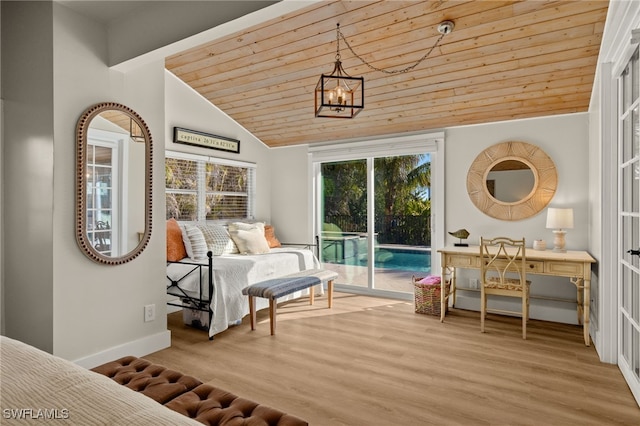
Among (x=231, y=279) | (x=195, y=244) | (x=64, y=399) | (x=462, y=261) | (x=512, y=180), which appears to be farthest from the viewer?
(x=512, y=180)

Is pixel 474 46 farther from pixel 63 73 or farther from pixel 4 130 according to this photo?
pixel 4 130

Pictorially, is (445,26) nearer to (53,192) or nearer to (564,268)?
(564,268)

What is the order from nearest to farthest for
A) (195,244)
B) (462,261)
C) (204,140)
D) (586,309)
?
1. (586,309)
2. (462,261)
3. (195,244)
4. (204,140)

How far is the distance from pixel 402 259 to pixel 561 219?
1890 mm

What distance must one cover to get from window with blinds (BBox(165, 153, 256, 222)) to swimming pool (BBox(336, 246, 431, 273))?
1.98 meters

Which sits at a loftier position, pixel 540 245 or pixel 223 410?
pixel 540 245

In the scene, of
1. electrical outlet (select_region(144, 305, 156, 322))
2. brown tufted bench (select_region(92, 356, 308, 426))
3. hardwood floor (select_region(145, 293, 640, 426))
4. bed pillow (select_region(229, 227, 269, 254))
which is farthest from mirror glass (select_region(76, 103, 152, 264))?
bed pillow (select_region(229, 227, 269, 254))

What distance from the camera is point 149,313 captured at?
3.03 metres

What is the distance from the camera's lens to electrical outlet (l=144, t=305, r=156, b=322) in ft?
9.83

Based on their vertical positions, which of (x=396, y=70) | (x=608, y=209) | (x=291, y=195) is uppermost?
(x=396, y=70)

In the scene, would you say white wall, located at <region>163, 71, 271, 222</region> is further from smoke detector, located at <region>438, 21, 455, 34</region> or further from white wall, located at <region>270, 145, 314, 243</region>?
smoke detector, located at <region>438, 21, 455, 34</region>

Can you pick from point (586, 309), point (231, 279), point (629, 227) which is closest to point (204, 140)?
point (231, 279)

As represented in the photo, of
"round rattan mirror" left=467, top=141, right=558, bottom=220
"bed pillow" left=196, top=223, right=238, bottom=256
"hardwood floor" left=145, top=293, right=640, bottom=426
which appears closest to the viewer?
"hardwood floor" left=145, top=293, right=640, bottom=426

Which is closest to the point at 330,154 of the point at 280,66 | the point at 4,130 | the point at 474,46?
the point at 280,66
